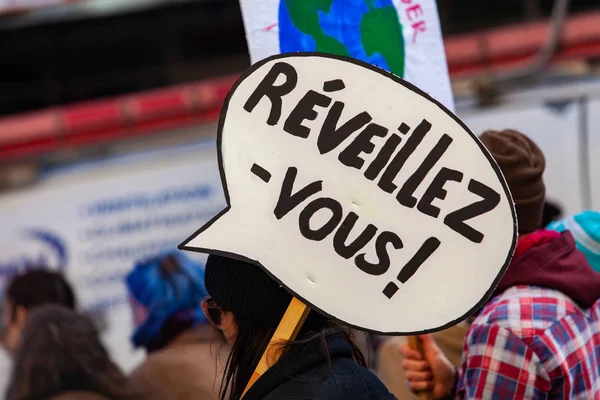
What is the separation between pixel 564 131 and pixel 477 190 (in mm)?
2645

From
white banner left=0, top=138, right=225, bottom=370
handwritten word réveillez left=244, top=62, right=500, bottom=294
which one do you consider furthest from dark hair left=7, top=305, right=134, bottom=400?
handwritten word réveillez left=244, top=62, right=500, bottom=294

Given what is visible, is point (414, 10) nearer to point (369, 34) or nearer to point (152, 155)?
point (369, 34)

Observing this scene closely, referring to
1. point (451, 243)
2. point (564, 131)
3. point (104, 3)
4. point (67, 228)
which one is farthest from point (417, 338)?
point (104, 3)

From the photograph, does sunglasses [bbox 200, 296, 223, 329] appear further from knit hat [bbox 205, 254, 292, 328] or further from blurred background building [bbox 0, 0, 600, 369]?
blurred background building [bbox 0, 0, 600, 369]

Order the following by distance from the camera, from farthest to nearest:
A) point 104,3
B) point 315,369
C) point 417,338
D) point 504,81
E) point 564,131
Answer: point 104,3
point 504,81
point 564,131
point 417,338
point 315,369

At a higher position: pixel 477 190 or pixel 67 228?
pixel 477 190

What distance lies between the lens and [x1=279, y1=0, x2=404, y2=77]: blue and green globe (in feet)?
7.39

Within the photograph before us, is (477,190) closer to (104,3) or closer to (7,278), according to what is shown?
(7,278)

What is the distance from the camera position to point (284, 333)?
1588 mm

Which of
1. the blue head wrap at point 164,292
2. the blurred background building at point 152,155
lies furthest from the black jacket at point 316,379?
the blurred background building at point 152,155

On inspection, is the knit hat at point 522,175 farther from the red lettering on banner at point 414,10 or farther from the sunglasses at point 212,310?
the sunglasses at point 212,310

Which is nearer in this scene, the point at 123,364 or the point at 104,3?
the point at 123,364

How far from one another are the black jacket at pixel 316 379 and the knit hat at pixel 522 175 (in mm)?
632

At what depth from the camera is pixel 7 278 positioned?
4.19m
